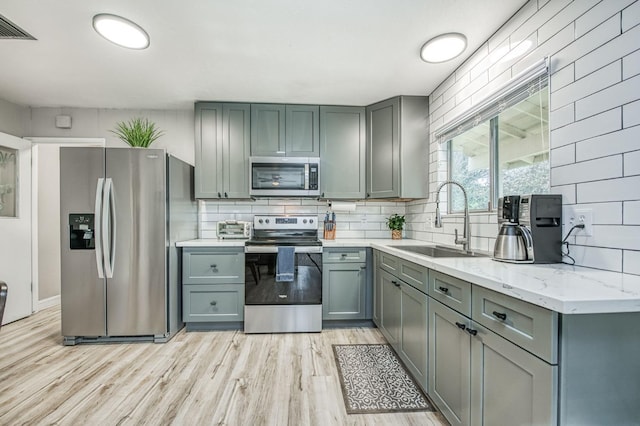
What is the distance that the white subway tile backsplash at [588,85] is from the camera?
1.19 m

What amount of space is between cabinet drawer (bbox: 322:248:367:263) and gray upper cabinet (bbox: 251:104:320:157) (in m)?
1.08

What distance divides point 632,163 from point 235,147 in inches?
116

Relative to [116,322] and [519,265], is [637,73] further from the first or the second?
[116,322]

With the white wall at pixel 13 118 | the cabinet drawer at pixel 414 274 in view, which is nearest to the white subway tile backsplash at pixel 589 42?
the cabinet drawer at pixel 414 274

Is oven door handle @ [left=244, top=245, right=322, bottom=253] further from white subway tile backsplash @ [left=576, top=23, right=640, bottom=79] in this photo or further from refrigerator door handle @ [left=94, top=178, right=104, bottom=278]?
white subway tile backsplash @ [left=576, top=23, right=640, bottom=79]

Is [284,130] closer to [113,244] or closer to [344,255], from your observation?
[344,255]

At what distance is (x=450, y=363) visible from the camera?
144 centimetres

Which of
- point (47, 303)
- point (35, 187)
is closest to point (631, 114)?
point (35, 187)

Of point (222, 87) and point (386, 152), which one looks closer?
point (222, 87)

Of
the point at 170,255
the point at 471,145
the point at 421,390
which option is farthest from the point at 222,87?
the point at 421,390

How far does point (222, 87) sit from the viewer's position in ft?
9.00

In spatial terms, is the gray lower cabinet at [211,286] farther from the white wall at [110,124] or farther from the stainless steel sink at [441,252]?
the stainless steel sink at [441,252]

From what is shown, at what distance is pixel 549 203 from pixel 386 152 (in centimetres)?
178

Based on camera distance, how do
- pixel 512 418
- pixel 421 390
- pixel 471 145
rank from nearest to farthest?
pixel 512 418
pixel 421 390
pixel 471 145
